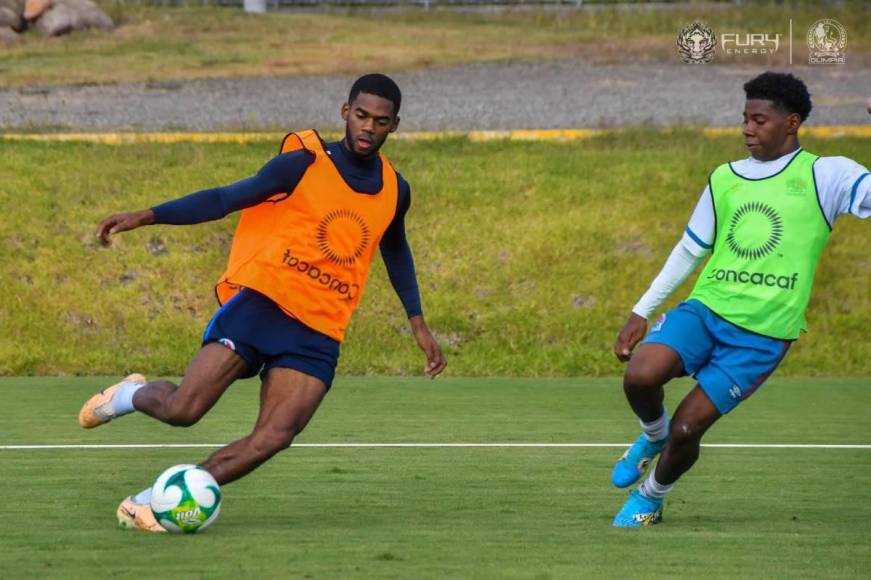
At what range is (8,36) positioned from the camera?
26.8m

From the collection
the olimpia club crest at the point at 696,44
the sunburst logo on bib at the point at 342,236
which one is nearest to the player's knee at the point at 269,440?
the sunburst logo on bib at the point at 342,236

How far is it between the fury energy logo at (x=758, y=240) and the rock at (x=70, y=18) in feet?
70.0

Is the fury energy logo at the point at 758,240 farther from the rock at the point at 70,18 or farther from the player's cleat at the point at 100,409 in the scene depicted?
the rock at the point at 70,18

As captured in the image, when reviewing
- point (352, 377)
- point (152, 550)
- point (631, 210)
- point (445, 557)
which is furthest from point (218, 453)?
point (631, 210)

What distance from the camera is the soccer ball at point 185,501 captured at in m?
7.17

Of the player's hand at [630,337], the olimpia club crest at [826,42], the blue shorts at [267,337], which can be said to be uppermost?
the blue shorts at [267,337]

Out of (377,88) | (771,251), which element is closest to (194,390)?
(377,88)

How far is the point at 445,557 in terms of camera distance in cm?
683

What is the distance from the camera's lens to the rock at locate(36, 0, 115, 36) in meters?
27.3

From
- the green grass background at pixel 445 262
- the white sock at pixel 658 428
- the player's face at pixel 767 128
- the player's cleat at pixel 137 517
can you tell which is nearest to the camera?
the player's cleat at pixel 137 517

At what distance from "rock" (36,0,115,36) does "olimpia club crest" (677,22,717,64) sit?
9.62 meters

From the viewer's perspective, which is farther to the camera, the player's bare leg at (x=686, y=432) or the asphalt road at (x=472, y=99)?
the asphalt road at (x=472, y=99)

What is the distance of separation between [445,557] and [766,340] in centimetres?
191

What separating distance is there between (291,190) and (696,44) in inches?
823
